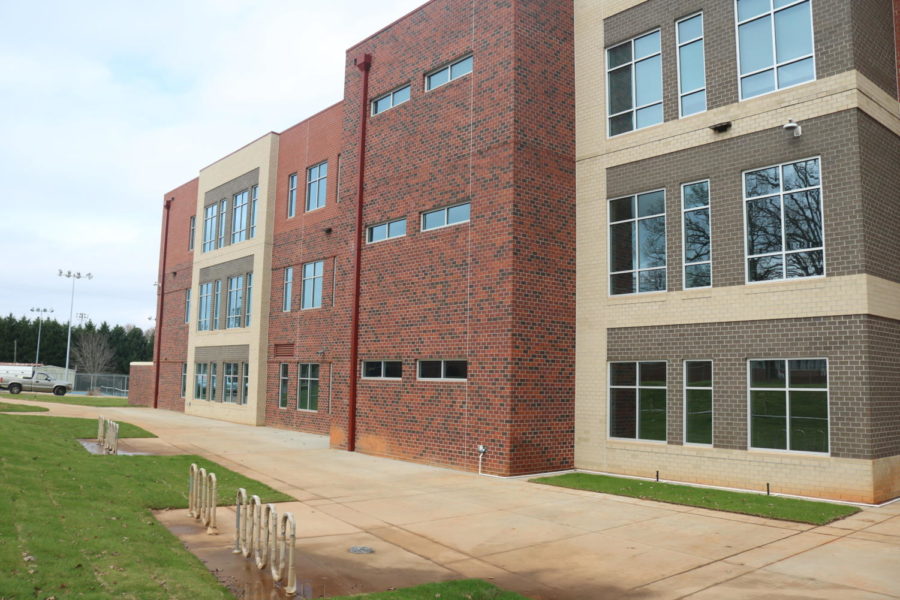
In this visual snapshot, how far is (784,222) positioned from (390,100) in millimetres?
12588

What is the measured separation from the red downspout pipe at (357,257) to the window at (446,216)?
307 cm

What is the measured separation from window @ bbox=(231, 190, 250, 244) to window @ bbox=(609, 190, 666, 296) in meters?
21.2

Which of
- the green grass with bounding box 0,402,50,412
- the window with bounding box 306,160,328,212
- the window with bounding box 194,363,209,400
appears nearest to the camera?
the window with bounding box 306,160,328,212

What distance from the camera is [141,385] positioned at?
143 feet

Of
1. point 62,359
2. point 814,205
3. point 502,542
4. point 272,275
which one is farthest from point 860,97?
point 62,359

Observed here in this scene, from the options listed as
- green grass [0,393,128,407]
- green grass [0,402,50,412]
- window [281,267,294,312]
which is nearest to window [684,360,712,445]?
window [281,267,294,312]

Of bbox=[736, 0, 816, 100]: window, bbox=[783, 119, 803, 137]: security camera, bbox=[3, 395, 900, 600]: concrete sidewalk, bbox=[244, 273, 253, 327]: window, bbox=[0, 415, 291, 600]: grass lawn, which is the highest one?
bbox=[736, 0, 816, 100]: window

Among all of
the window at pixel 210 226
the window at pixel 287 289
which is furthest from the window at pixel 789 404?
the window at pixel 210 226

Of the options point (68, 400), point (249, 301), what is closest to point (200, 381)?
point (249, 301)

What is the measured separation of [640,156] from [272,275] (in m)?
19.5

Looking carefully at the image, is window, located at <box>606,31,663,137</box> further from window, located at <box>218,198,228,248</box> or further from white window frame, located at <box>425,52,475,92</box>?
window, located at <box>218,198,228,248</box>

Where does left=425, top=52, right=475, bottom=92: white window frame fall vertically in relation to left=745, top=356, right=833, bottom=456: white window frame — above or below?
above

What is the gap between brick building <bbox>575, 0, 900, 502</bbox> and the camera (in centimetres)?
1323

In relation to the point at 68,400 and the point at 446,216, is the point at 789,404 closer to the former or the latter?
the point at 446,216
